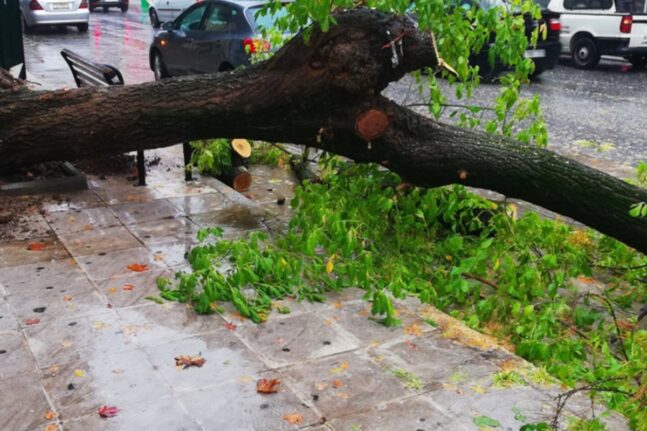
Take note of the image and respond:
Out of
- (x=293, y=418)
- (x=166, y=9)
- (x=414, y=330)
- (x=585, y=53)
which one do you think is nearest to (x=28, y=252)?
(x=414, y=330)

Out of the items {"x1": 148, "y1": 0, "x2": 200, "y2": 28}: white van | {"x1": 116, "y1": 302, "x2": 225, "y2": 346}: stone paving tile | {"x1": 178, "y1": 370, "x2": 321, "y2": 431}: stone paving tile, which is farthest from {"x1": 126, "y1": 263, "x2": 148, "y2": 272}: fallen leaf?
{"x1": 148, "y1": 0, "x2": 200, "y2": 28}: white van

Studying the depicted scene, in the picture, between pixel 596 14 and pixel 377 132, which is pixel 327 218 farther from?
pixel 596 14

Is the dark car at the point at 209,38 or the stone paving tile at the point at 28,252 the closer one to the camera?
the stone paving tile at the point at 28,252

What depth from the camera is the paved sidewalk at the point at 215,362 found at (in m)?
4.30

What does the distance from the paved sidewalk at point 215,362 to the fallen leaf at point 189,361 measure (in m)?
0.04

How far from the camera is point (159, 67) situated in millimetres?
15859

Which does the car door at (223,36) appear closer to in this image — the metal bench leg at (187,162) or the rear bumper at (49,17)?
the metal bench leg at (187,162)

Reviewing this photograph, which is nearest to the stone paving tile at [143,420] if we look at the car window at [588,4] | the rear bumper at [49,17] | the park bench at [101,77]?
the park bench at [101,77]

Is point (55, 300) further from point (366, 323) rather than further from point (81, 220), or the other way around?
point (366, 323)

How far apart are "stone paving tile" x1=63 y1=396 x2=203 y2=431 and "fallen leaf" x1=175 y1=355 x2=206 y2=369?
0.43 meters

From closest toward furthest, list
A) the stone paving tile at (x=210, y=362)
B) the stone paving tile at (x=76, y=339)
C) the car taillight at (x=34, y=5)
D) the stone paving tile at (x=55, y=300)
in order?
the stone paving tile at (x=210, y=362) < the stone paving tile at (x=76, y=339) < the stone paving tile at (x=55, y=300) < the car taillight at (x=34, y=5)

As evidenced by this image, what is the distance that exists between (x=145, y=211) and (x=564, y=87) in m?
11.8

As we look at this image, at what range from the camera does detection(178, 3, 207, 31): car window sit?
14906 millimetres

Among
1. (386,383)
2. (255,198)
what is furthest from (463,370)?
(255,198)
